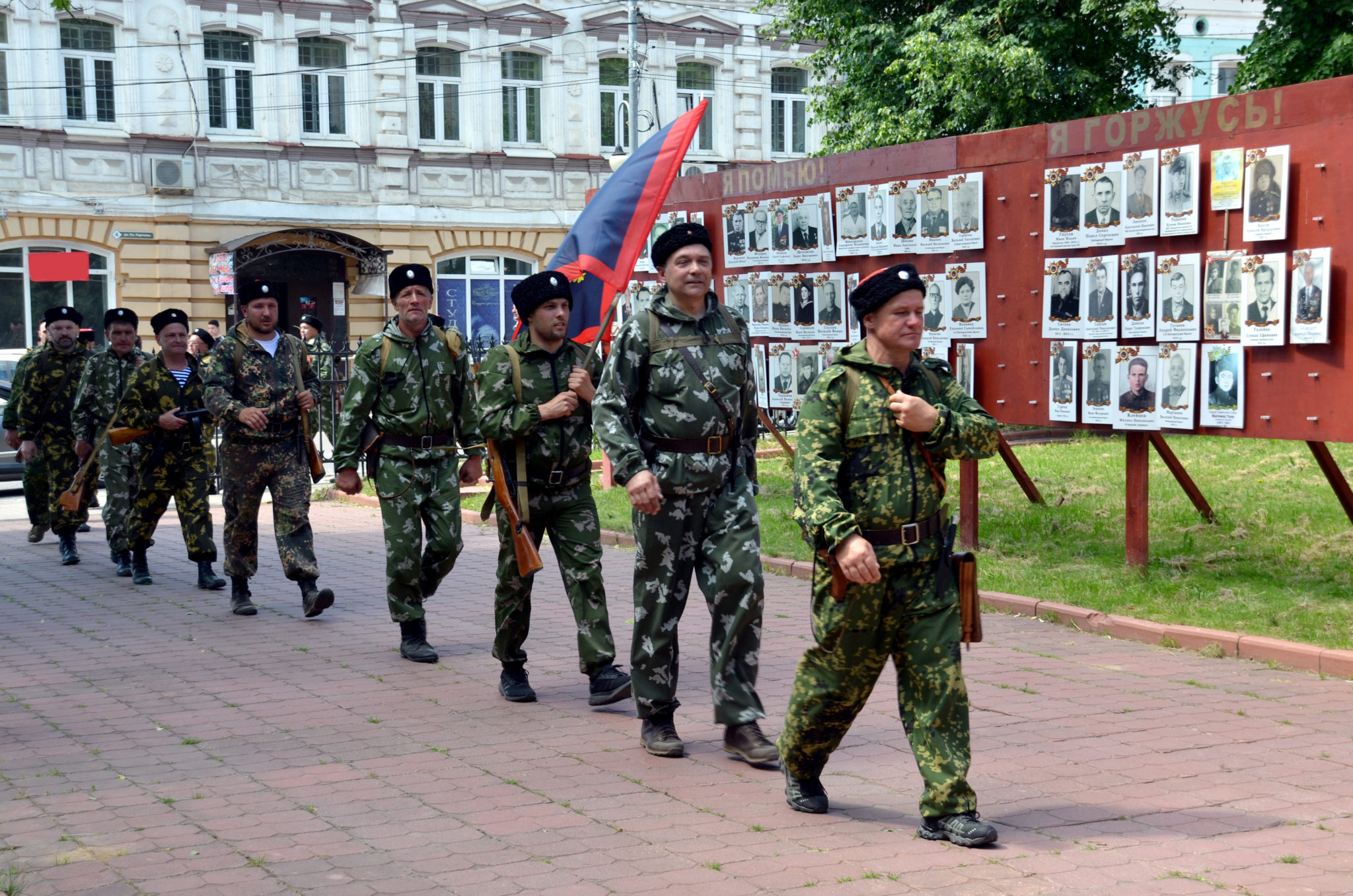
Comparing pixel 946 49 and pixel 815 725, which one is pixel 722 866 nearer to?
pixel 815 725

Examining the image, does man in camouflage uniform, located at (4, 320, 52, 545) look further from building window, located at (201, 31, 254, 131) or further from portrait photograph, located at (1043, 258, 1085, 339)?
building window, located at (201, 31, 254, 131)

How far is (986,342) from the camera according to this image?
34.2 ft

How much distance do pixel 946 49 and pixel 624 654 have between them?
14.6 m

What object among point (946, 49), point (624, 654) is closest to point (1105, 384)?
point (624, 654)

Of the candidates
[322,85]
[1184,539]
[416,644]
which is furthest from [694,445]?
[322,85]

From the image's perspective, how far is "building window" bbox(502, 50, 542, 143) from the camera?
31953 millimetres

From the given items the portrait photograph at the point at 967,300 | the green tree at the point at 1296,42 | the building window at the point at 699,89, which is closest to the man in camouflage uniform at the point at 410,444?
the portrait photograph at the point at 967,300

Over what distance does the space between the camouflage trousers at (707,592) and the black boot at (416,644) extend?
2347mm

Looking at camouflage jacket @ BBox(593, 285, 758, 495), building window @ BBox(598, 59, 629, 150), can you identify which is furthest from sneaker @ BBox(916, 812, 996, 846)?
building window @ BBox(598, 59, 629, 150)

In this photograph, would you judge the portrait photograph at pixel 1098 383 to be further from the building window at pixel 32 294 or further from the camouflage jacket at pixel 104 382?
the building window at pixel 32 294

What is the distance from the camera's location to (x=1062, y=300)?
981 centimetres

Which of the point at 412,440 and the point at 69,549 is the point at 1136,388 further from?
the point at 69,549

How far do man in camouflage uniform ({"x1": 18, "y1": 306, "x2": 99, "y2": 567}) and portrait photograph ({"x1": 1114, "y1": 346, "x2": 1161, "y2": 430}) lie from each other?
829 cm

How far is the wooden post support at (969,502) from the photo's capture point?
437 inches
